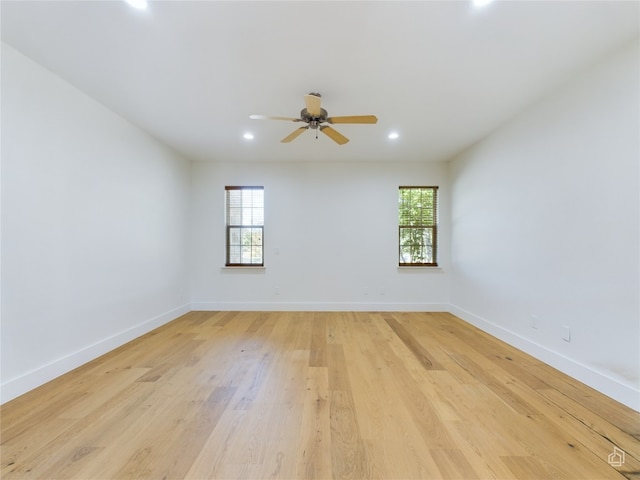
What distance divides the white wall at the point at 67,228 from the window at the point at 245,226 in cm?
131

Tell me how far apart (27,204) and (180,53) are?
66.3 inches

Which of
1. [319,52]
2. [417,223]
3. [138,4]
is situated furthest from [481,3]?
[417,223]

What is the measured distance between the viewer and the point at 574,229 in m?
2.40

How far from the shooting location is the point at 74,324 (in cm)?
255

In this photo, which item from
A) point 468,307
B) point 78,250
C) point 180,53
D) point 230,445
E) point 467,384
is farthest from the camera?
point 468,307

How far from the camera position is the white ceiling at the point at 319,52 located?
1.73 meters

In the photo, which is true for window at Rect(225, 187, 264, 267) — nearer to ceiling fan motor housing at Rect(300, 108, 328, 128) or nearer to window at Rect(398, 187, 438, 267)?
ceiling fan motor housing at Rect(300, 108, 328, 128)

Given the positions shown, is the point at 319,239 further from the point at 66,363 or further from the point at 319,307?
the point at 66,363

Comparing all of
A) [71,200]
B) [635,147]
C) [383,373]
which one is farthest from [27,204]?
[635,147]

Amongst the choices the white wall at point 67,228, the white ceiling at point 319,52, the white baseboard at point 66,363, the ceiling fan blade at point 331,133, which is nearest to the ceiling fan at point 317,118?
the ceiling fan blade at point 331,133

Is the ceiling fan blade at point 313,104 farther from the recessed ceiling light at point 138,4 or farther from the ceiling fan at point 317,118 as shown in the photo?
the recessed ceiling light at point 138,4

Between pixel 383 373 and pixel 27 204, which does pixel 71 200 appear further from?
pixel 383 373

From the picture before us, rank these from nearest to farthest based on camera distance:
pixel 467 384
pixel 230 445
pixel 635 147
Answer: pixel 230 445 < pixel 635 147 < pixel 467 384

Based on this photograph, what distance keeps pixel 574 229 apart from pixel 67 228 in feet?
14.9
